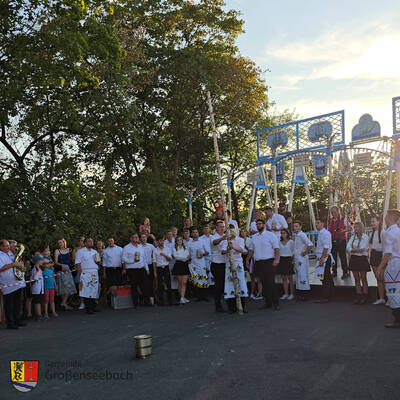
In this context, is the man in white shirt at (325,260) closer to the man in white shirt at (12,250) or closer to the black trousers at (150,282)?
the black trousers at (150,282)

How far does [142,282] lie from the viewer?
12.2 m

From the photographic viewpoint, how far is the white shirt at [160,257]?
41.0 ft

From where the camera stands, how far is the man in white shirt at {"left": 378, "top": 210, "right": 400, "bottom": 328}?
7613 millimetres

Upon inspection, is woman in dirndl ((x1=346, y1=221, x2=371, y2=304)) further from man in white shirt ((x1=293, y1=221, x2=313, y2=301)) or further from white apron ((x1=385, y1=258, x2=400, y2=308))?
white apron ((x1=385, y1=258, x2=400, y2=308))

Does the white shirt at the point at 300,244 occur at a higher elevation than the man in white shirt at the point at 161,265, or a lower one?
higher

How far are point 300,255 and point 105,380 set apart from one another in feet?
22.3

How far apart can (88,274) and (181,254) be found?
93.6 inches

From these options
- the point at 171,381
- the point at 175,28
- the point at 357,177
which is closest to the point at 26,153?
the point at 175,28

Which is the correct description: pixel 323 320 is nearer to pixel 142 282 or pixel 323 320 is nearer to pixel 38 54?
pixel 142 282

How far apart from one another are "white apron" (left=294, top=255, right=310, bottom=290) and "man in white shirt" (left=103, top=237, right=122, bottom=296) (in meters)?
4.53

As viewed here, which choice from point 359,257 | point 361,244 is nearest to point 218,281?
point 359,257

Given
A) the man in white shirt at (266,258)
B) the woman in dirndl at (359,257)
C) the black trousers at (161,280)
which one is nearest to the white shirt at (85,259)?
the black trousers at (161,280)

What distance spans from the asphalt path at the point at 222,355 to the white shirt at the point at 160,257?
2.39 meters

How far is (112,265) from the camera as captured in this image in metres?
12.5
